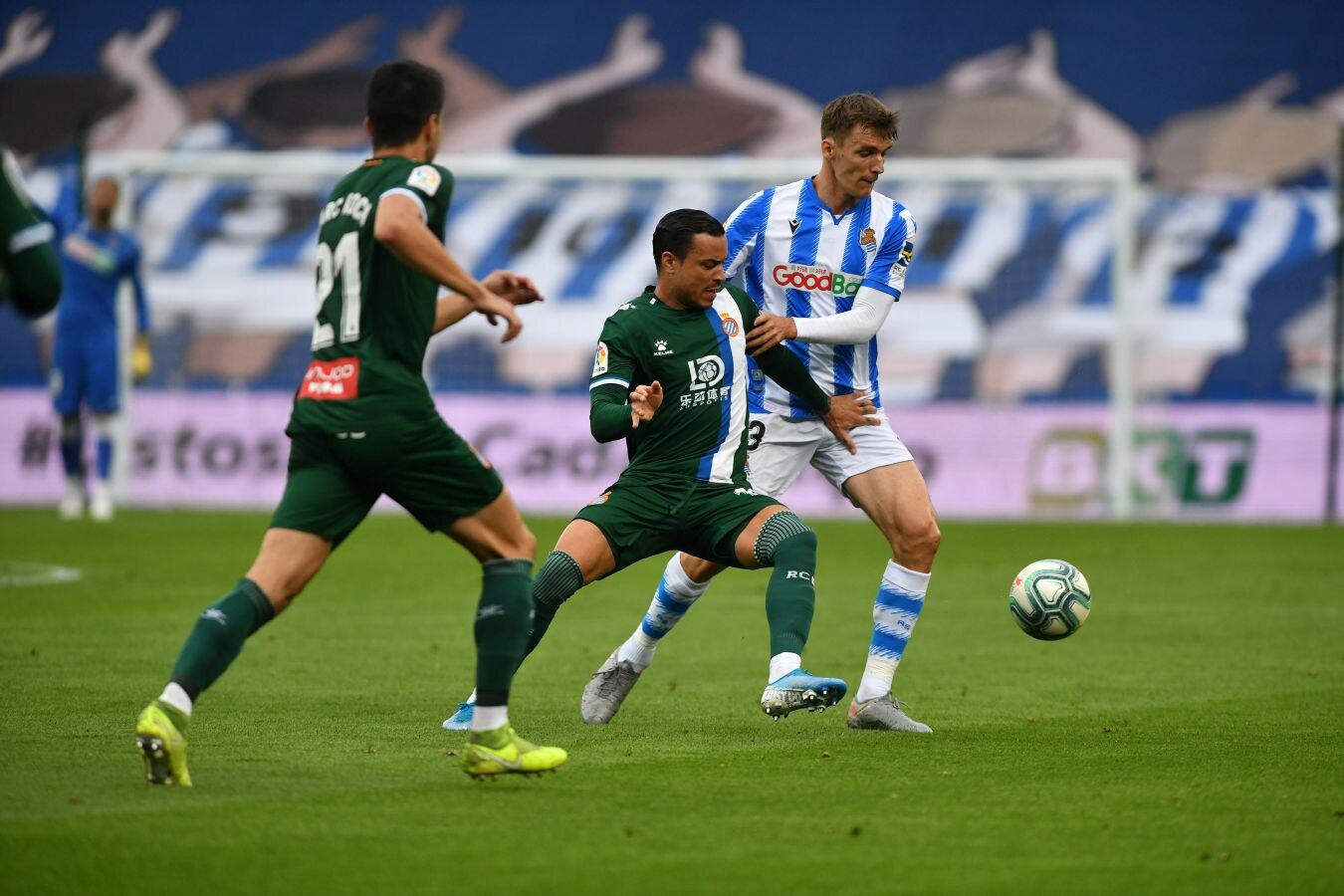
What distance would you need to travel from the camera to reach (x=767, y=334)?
22.8ft

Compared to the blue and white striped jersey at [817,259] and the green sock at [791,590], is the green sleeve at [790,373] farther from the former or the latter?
the green sock at [791,590]

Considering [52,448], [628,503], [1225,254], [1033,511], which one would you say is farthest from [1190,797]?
[1225,254]

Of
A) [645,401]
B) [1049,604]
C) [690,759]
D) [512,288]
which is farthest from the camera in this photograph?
[1049,604]

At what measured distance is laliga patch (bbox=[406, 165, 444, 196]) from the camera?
5.43m

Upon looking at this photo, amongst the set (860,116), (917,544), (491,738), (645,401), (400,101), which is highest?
(860,116)

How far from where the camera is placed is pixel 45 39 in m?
26.0

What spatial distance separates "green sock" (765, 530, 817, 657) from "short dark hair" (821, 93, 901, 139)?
1544 mm

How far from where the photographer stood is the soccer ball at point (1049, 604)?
25.1 ft

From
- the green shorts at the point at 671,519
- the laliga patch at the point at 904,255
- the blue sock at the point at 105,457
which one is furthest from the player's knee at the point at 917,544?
the blue sock at the point at 105,457

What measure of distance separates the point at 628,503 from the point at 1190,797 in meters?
2.16

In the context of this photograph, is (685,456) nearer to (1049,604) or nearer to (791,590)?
(791,590)

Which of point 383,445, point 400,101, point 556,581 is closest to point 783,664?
point 556,581

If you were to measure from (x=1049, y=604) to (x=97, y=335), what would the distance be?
11.4 metres

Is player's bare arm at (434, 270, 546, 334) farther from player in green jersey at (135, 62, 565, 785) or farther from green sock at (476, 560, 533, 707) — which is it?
green sock at (476, 560, 533, 707)
